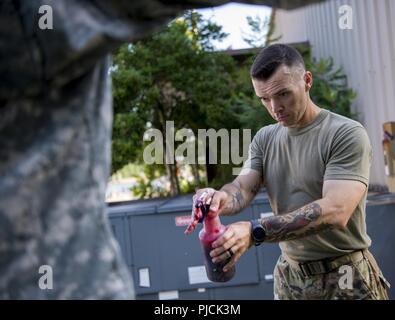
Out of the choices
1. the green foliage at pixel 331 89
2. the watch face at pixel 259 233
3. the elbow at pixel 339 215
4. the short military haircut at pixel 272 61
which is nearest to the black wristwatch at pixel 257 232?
the watch face at pixel 259 233

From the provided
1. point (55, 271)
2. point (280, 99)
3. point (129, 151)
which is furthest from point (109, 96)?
point (129, 151)

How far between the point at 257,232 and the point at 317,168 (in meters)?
0.57

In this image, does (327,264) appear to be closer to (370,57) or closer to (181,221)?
(181,221)

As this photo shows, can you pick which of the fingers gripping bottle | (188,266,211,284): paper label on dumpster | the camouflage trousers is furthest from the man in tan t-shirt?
(188,266,211,284): paper label on dumpster

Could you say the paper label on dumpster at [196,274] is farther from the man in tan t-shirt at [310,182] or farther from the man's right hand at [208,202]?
the man's right hand at [208,202]

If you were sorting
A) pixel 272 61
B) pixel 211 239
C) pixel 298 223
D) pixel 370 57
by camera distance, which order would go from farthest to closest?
pixel 370 57 < pixel 272 61 < pixel 298 223 < pixel 211 239

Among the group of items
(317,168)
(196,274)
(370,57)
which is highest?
(370,57)

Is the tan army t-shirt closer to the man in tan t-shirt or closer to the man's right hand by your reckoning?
the man in tan t-shirt

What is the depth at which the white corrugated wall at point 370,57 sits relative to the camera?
460cm

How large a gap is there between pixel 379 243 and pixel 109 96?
12.2 feet

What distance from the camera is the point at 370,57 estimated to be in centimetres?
502

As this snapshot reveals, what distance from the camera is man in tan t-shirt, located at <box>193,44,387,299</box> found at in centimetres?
233

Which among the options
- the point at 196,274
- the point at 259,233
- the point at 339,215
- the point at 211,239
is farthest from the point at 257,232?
the point at 196,274

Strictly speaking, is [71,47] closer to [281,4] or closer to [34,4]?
[34,4]
